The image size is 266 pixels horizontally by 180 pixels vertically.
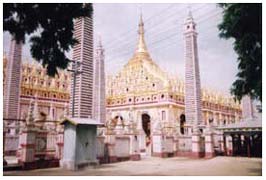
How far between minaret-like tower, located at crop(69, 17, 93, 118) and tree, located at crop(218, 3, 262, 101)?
2863 millimetres

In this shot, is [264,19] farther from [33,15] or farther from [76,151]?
[76,151]

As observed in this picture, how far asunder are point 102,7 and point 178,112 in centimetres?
987

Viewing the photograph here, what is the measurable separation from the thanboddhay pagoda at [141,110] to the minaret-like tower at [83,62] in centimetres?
3

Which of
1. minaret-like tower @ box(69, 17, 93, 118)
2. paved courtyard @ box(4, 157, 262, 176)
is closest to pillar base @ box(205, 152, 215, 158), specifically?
paved courtyard @ box(4, 157, 262, 176)

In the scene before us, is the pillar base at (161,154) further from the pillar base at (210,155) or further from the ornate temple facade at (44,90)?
the ornate temple facade at (44,90)

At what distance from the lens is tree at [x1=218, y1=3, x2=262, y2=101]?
15.5 feet

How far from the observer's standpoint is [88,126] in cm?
621

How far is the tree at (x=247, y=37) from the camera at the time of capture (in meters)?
4.74

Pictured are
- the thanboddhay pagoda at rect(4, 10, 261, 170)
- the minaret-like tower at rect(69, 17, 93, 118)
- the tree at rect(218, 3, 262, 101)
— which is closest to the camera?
the tree at rect(218, 3, 262, 101)

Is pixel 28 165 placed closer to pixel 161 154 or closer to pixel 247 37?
pixel 247 37

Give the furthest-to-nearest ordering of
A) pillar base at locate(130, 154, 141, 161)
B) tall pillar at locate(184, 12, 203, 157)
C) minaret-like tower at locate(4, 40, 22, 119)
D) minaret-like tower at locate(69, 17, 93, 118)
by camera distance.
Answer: tall pillar at locate(184, 12, 203, 157)
minaret-like tower at locate(4, 40, 22, 119)
pillar base at locate(130, 154, 141, 161)
minaret-like tower at locate(69, 17, 93, 118)

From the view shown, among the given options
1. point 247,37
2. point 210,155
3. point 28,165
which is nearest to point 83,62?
point 28,165

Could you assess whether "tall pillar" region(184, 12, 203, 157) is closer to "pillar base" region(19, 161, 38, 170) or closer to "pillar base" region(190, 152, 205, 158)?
"pillar base" region(190, 152, 205, 158)

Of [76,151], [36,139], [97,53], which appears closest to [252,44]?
[76,151]
